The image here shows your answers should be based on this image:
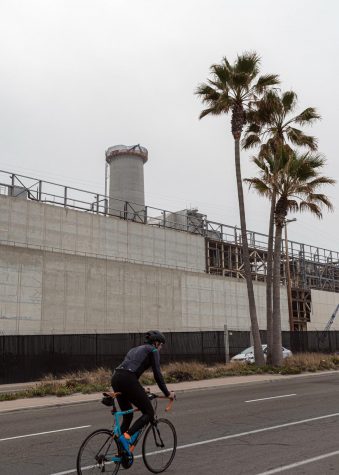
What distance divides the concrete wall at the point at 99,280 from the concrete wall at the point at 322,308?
39.3 feet

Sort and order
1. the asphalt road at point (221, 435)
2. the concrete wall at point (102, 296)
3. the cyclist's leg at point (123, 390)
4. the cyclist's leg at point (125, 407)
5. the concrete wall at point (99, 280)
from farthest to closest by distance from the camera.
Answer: the concrete wall at point (99, 280), the concrete wall at point (102, 296), the asphalt road at point (221, 435), the cyclist's leg at point (125, 407), the cyclist's leg at point (123, 390)

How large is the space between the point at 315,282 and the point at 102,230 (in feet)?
110

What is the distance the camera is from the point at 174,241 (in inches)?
1714

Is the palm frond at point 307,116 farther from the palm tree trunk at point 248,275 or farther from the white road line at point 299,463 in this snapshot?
the white road line at point 299,463

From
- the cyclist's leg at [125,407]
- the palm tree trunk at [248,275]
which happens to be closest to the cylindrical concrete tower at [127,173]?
the palm tree trunk at [248,275]

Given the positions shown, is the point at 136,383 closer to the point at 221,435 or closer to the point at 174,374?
the point at 221,435

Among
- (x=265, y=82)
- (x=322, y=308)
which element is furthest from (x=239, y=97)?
(x=322, y=308)

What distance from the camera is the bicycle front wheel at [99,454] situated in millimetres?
5516

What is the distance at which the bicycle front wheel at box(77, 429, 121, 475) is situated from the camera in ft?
18.1

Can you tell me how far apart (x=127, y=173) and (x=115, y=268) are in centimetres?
1768

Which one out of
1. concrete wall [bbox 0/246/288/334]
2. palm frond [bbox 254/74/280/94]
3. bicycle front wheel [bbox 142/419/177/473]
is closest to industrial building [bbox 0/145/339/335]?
concrete wall [bbox 0/246/288/334]

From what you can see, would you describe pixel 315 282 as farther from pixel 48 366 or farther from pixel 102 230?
pixel 48 366

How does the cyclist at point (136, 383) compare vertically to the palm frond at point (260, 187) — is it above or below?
below

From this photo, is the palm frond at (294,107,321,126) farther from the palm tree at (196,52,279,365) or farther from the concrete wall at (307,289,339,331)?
the concrete wall at (307,289,339,331)
